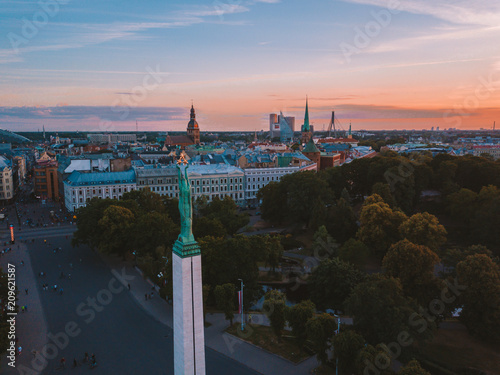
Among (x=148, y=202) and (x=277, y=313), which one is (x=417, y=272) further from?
(x=148, y=202)

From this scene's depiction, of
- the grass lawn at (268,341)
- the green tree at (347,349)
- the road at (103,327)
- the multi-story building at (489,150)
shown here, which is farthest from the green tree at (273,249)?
the multi-story building at (489,150)

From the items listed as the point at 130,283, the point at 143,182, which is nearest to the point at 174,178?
the point at 143,182

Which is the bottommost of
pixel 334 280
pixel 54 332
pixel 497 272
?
pixel 54 332

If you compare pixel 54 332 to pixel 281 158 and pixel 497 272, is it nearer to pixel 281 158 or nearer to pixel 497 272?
pixel 497 272

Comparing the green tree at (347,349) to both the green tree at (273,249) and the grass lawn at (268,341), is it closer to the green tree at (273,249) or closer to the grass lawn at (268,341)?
the grass lawn at (268,341)

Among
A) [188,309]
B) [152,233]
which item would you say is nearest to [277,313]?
[188,309]

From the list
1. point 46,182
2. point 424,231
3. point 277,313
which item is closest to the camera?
point 277,313
